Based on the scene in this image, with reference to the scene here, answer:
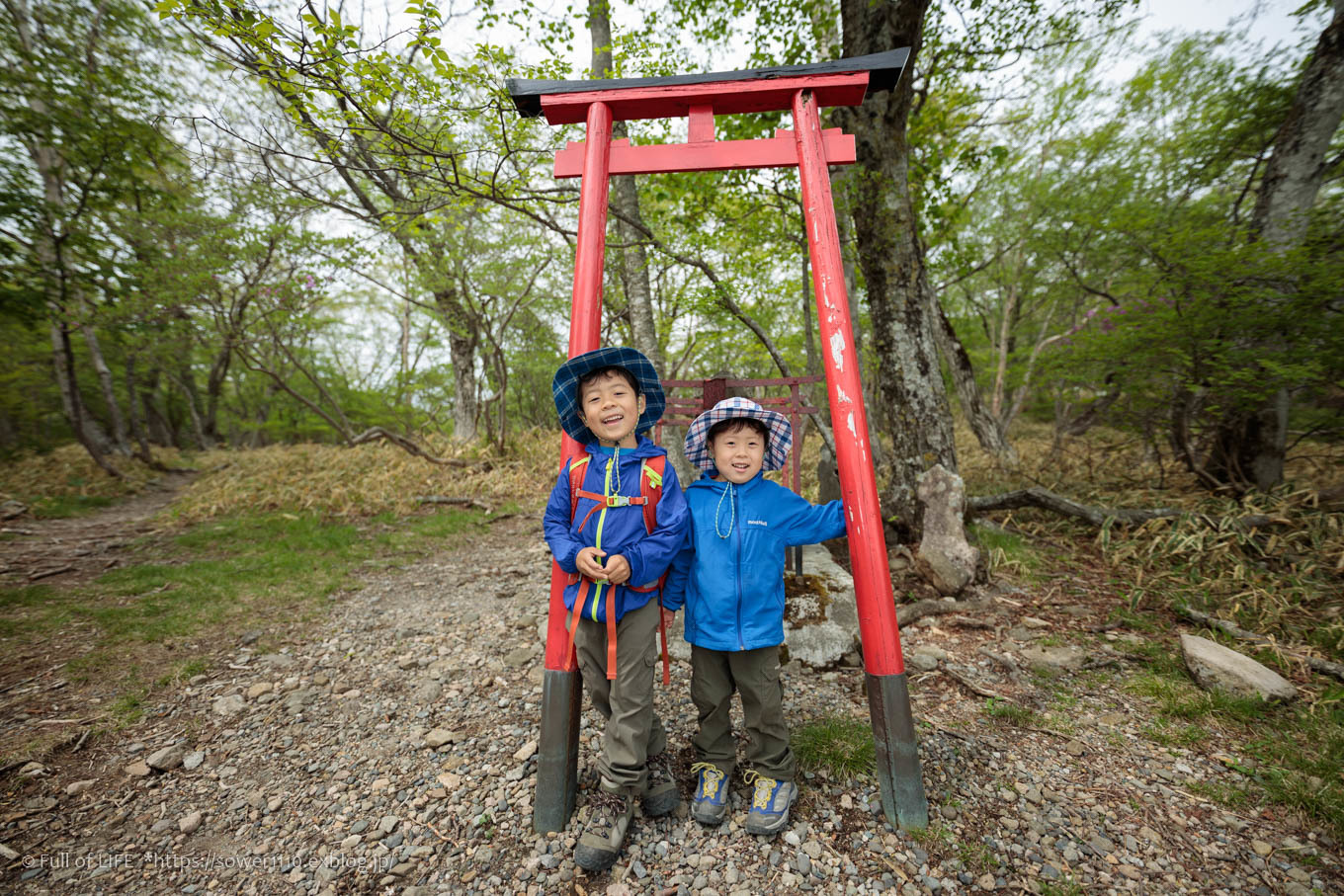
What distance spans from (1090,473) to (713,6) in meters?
7.92

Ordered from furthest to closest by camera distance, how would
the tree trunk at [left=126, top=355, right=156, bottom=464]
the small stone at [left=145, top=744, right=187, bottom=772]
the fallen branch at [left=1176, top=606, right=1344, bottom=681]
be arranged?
the tree trunk at [left=126, top=355, right=156, bottom=464] < the fallen branch at [left=1176, top=606, right=1344, bottom=681] < the small stone at [left=145, top=744, right=187, bottom=772]

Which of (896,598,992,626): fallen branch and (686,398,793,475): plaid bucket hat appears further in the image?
(896,598,992,626): fallen branch

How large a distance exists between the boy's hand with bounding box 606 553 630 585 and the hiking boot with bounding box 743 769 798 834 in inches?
45.9

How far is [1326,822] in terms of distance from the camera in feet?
6.60

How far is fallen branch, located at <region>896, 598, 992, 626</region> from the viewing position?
3926mm

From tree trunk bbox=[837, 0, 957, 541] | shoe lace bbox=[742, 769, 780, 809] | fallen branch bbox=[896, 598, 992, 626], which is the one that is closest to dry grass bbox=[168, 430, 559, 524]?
tree trunk bbox=[837, 0, 957, 541]

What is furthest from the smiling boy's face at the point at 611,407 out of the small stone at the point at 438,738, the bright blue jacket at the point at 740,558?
the small stone at the point at 438,738

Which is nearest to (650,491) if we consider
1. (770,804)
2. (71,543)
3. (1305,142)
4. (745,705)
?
(745,705)

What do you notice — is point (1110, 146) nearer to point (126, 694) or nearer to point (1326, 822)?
point (1326, 822)

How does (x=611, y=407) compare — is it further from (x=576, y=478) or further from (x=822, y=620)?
(x=822, y=620)

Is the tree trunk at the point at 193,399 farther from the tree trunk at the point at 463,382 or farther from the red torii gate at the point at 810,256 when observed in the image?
the red torii gate at the point at 810,256

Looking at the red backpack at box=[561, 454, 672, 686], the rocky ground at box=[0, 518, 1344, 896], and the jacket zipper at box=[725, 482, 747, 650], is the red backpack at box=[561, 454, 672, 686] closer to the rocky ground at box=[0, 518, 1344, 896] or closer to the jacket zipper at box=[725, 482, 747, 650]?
the jacket zipper at box=[725, 482, 747, 650]

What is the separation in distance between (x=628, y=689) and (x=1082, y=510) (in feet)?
17.7

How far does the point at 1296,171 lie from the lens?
4.42 meters
